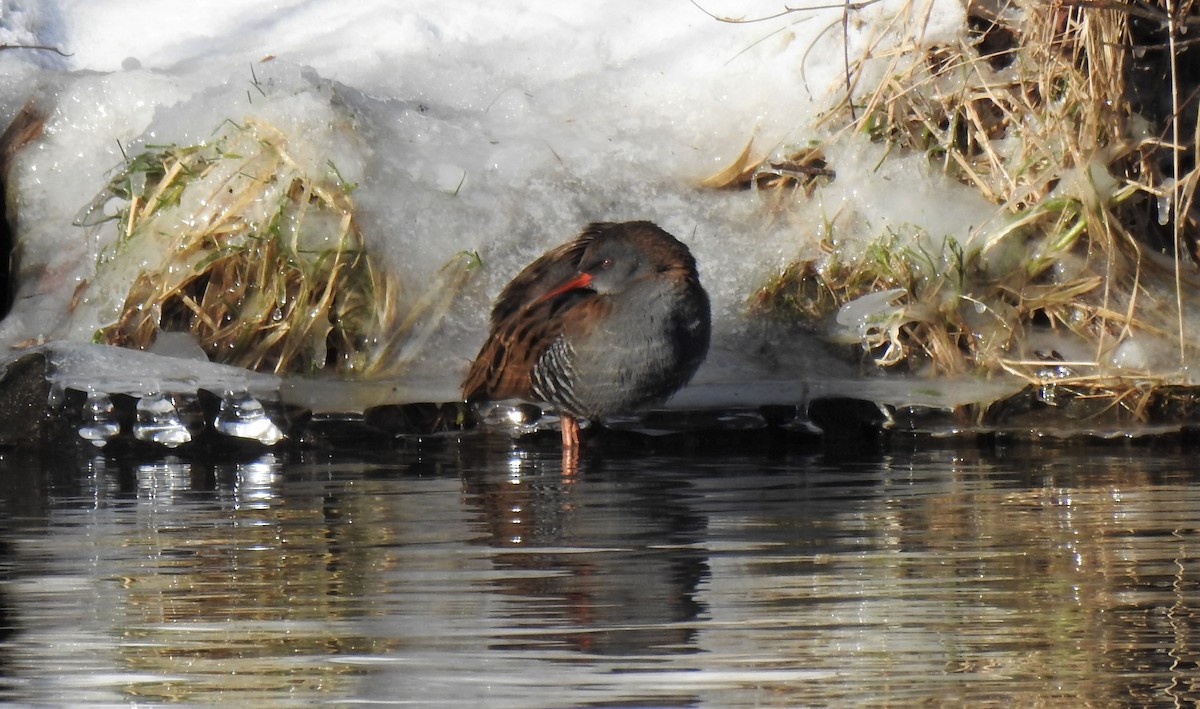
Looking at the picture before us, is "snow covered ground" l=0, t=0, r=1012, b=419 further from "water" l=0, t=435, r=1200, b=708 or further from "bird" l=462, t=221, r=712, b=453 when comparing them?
"water" l=0, t=435, r=1200, b=708

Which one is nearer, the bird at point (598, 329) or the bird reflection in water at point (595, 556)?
the bird reflection in water at point (595, 556)

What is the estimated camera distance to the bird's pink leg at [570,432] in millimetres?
4810

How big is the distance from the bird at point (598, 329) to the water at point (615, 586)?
20.7 inches

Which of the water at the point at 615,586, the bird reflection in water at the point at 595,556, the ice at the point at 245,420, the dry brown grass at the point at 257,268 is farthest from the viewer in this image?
the dry brown grass at the point at 257,268

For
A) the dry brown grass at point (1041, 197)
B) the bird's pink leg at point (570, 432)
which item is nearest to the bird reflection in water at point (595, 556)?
the bird's pink leg at point (570, 432)

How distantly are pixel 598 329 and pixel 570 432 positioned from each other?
1.10ft

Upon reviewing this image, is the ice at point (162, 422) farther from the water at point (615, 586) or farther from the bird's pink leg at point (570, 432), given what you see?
the bird's pink leg at point (570, 432)

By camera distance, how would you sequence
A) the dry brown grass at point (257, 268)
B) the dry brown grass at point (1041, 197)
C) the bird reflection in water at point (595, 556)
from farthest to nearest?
the dry brown grass at point (257, 268)
the dry brown grass at point (1041, 197)
the bird reflection in water at point (595, 556)

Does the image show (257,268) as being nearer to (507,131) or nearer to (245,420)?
(245,420)

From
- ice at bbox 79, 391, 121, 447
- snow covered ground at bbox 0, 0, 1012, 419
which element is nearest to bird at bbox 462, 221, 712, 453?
snow covered ground at bbox 0, 0, 1012, 419

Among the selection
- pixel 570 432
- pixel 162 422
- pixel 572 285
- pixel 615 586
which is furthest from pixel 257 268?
pixel 615 586

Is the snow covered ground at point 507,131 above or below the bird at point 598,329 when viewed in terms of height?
above

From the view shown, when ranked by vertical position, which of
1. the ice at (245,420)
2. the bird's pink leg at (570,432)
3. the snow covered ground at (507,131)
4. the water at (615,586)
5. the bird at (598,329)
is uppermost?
the snow covered ground at (507,131)

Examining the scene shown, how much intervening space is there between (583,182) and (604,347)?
122cm
